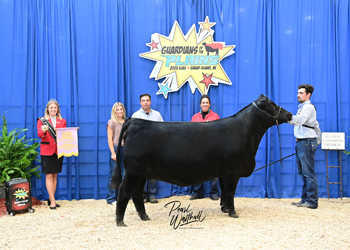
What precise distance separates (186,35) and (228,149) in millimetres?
2747

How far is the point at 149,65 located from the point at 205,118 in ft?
5.15

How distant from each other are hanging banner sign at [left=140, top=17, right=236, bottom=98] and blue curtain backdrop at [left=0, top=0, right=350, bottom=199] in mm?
134

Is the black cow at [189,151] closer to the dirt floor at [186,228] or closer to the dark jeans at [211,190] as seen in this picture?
the dirt floor at [186,228]

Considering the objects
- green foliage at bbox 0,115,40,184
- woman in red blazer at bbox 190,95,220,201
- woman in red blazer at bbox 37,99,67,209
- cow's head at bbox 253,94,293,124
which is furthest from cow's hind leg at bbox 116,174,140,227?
green foliage at bbox 0,115,40,184

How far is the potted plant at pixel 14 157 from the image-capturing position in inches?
195

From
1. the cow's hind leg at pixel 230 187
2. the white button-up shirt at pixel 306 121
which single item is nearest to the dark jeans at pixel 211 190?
the cow's hind leg at pixel 230 187

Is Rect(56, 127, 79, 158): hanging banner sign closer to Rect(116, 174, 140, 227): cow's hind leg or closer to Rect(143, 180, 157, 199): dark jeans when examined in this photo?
Rect(143, 180, 157, 199): dark jeans

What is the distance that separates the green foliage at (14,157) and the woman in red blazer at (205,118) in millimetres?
2914

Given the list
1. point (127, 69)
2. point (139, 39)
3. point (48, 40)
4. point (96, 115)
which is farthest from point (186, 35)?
point (48, 40)

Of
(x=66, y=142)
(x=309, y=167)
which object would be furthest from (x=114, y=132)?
(x=309, y=167)

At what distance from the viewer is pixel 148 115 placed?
5.28 metres

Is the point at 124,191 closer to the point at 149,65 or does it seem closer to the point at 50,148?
the point at 50,148

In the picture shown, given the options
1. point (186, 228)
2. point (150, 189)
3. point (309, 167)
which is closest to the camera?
point (186, 228)

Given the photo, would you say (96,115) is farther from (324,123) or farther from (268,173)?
(324,123)
